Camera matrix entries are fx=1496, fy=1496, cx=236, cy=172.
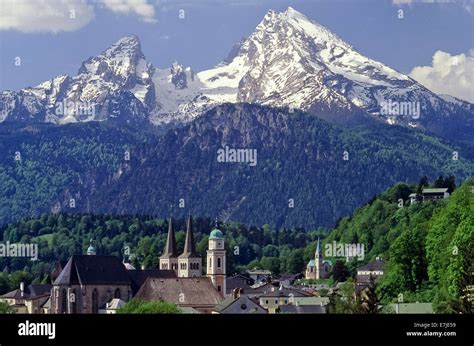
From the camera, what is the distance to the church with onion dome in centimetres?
16200

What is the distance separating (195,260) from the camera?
174 metres

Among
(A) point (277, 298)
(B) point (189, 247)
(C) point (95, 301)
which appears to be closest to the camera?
(A) point (277, 298)

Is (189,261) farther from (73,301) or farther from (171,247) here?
(73,301)

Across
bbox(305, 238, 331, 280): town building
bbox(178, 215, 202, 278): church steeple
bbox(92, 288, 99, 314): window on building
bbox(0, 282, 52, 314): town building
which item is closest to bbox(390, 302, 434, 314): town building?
bbox(0, 282, 52, 314): town building

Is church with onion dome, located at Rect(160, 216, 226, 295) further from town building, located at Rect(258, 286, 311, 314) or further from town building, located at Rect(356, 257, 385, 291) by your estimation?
town building, located at Rect(258, 286, 311, 314)

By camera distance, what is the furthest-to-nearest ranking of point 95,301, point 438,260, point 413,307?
1. point 95,301
2. point 438,260
3. point 413,307

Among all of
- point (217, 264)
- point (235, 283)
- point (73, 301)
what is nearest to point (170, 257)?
point (217, 264)

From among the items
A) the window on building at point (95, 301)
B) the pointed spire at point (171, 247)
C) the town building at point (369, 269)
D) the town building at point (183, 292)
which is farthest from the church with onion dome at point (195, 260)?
the town building at point (369, 269)

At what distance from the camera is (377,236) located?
16125 cm

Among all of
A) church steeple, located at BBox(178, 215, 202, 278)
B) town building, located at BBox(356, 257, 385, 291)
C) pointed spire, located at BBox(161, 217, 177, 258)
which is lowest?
town building, located at BBox(356, 257, 385, 291)

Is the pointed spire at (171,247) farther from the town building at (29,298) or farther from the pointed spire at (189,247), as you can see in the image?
the town building at (29,298)

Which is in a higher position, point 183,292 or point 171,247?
point 171,247

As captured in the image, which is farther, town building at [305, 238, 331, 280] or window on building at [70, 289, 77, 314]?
town building at [305, 238, 331, 280]
